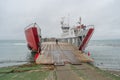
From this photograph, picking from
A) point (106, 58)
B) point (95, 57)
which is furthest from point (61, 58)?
point (106, 58)

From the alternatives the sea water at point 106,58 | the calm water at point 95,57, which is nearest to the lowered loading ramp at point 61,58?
the sea water at point 106,58

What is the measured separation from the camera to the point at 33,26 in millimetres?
23609

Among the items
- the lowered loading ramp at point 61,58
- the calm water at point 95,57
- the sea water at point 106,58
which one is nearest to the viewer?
the lowered loading ramp at point 61,58

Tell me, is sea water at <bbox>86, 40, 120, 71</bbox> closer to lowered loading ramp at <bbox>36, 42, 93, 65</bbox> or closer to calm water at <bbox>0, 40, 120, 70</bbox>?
calm water at <bbox>0, 40, 120, 70</bbox>

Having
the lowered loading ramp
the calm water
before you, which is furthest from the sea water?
the lowered loading ramp

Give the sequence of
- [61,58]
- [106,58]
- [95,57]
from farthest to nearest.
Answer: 1. [95,57]
2. [106,58]
3. [61,58]

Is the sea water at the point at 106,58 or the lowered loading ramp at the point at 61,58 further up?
the lowered loading ramp at the point at 61,58

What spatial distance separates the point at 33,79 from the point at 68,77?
198 cm

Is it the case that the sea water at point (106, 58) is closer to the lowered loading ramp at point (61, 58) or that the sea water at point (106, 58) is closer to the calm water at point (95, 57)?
the calm water at point (95, 57)

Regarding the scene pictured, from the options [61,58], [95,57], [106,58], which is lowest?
[106,58]

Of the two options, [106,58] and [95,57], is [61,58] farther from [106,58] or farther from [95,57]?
[106,58]

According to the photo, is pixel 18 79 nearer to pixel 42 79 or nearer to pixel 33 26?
pixel 42 79

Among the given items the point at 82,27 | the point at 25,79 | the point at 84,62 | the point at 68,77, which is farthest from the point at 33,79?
the point at 82,27

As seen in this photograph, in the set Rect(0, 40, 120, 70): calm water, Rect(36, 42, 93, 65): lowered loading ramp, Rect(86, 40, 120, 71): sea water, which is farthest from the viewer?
Rect(0, 40, 120, 70): calm water
